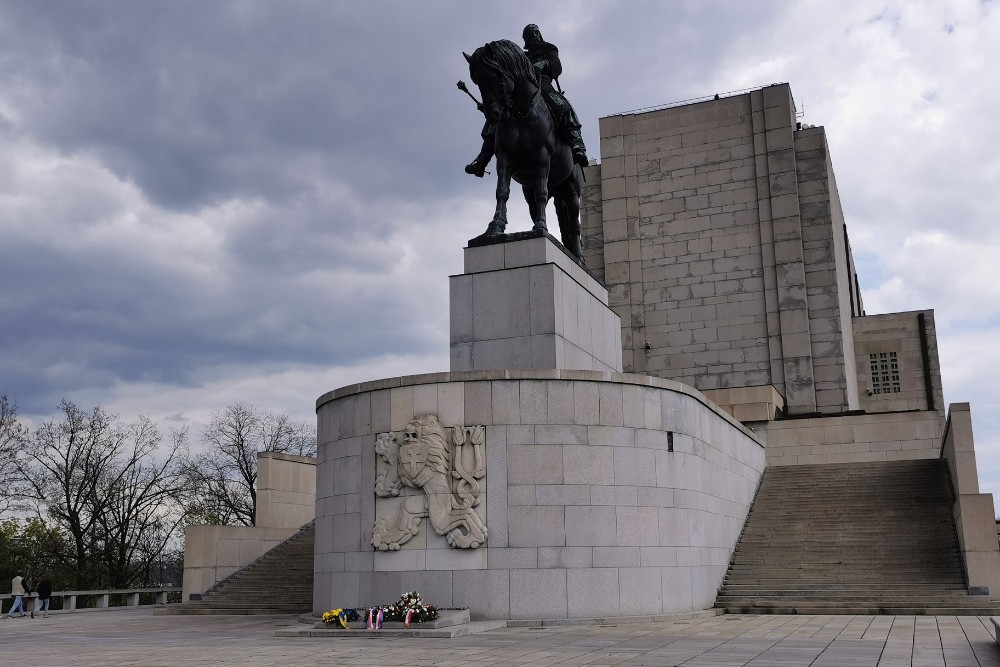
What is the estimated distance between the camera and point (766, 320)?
36.1 meters

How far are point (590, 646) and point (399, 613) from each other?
11.9 feet

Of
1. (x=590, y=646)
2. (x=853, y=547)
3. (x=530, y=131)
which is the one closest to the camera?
(x=590, y=646)

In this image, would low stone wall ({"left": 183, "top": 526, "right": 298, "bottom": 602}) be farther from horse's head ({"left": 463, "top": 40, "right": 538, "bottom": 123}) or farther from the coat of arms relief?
horse's head ({"left": 463, "top": 40, "right": 538, "bottom": 123})

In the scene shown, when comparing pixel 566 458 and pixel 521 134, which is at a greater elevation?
pixel 521 134

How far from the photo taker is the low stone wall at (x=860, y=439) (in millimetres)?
30172

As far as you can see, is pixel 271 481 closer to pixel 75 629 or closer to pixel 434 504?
pixel 75 629

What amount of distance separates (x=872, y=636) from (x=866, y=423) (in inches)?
731

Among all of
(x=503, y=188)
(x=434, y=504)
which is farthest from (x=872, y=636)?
(x=503, y=188)

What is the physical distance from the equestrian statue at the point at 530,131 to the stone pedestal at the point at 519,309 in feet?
2.26

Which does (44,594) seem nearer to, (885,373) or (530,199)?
(530,199)

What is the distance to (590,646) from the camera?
1250 centimetres

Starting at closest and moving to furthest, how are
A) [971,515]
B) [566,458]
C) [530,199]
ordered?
1. [566,458]
2. [971,515]
3. [530,199]

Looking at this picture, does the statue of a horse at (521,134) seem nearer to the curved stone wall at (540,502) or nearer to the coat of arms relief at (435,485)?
the curved stone wall at (540,502)

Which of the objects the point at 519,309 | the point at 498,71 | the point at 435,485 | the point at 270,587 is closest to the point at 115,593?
the point at 270,587
